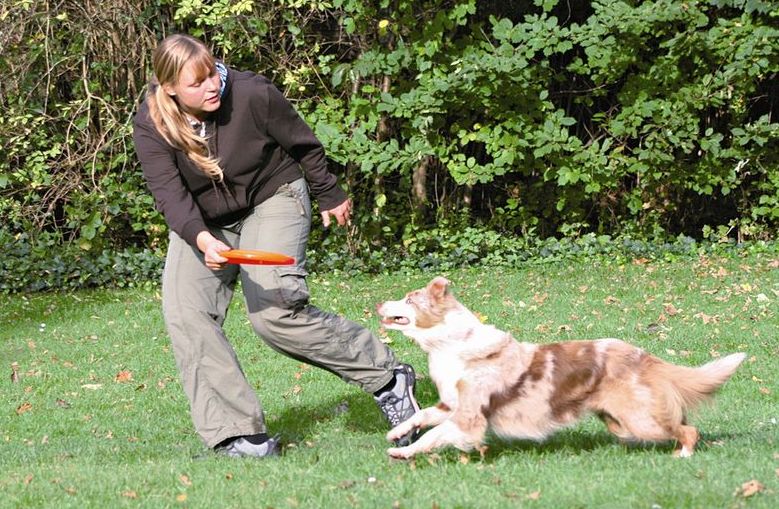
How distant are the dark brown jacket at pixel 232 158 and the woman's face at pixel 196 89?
6.6 inches

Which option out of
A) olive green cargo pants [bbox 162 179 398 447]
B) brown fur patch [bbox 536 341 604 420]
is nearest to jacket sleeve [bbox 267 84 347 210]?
olive green cargo pants [bbox 162 179 398 447]

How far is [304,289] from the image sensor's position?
5.38 m

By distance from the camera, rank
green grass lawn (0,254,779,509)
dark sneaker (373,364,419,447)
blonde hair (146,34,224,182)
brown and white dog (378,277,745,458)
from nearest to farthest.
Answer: green grass lawn (0,254,779,509) → brown and white dog (378,277,745,458) → blonde hair (146,34,224,182) → dark sneaker (373,364,419,447)

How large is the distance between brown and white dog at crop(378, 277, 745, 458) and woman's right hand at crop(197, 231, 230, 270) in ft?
3.12

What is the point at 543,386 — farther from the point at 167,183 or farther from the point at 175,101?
the point at 175,101

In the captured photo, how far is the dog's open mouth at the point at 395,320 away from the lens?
4.99 meters

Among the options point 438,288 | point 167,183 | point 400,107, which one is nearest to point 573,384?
point 438,288

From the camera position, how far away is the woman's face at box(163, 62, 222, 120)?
4988 mm

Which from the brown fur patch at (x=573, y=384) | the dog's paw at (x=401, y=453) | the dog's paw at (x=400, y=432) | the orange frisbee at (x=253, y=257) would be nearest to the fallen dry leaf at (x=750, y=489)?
the brown fur patch at (x=573, y=384)

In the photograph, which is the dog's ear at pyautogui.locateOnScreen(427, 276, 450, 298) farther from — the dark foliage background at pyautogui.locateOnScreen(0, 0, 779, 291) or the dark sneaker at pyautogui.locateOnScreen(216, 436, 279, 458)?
the dark foliage background at pyautogui.locateOnScreen(0, 0, 779, 291)

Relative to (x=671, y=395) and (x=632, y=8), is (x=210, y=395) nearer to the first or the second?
(x=671, y=395)

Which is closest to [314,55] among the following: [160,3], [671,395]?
[160,3]

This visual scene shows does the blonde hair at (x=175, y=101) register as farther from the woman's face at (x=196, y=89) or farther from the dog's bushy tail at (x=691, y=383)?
the dog's bushy tail at (x=691, y=383)

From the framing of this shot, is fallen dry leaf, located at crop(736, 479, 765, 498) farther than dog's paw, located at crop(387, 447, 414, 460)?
No
